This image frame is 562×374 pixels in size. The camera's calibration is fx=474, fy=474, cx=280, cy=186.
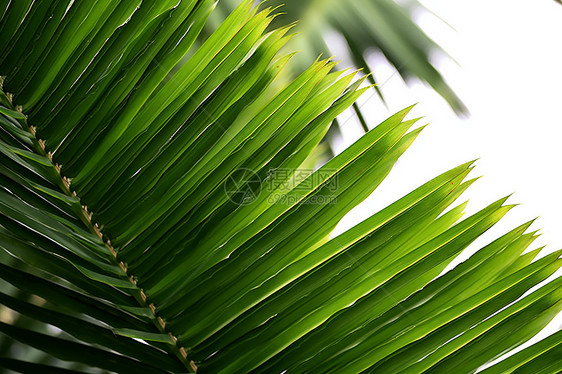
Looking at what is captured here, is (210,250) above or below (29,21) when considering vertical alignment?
below

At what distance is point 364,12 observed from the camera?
4.36 ft

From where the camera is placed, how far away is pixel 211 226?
1.33ft

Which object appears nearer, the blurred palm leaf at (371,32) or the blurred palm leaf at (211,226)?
the blurred palm leaf at (211,226)

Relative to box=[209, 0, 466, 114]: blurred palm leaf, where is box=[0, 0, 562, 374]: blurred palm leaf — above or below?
below

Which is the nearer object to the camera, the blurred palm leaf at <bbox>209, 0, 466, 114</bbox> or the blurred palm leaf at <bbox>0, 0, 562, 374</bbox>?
the blurred palm leaf at <bbox>0, 0, 562, 374</bbox>

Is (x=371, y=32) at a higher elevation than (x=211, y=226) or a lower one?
higher

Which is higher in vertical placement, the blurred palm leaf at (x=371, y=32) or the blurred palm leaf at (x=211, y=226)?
the blurred palm leaf at (x=371, y=32)

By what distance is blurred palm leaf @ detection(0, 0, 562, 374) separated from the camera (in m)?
0.37

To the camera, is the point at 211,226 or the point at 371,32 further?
the point at 371,32

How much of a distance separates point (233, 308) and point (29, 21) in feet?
1.04

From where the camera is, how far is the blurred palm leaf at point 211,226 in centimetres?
37

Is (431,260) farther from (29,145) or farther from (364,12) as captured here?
(364,12)

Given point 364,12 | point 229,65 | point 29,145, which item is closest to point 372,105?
point 364,12

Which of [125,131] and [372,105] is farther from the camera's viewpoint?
[372,105]
